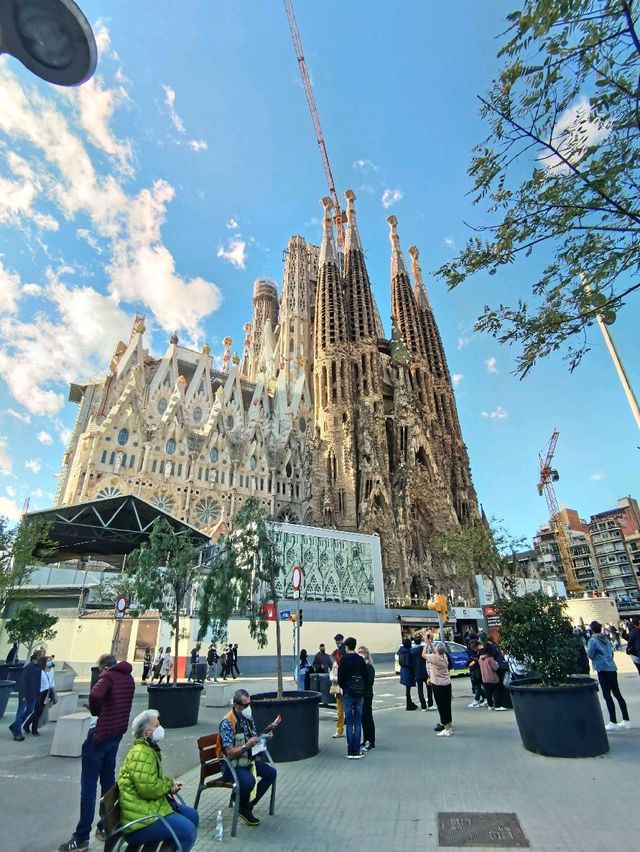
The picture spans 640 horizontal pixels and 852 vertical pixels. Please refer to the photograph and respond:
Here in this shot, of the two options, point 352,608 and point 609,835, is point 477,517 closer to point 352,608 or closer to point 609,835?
Answer: point 352,608

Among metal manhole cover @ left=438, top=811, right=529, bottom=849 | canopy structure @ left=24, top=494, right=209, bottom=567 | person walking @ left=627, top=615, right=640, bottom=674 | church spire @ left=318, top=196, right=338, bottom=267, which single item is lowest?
metal manhole cover @ left=438, top=811, right=529, bottom=849

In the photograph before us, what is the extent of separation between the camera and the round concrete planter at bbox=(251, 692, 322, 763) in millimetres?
6281

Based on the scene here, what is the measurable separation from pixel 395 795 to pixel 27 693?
7.02 meters

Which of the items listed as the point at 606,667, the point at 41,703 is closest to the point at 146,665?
the point at 41,703

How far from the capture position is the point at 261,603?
8641 mm

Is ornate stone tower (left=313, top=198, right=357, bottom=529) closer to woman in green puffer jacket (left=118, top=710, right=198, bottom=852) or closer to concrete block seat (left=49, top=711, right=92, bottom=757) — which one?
concrete block seat (left=49, top=711, right=92, bottom=757)

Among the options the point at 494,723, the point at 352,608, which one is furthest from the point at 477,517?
the point at 494,723

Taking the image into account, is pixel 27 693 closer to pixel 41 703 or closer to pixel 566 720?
pixel 41 703

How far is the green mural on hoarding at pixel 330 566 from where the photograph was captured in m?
26.1

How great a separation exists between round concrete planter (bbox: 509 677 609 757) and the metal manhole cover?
1.96 metres

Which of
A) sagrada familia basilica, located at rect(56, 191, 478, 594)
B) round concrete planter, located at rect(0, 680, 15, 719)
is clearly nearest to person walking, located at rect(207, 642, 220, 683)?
round concrete planter, located at rect(0, 680, 15, 719)

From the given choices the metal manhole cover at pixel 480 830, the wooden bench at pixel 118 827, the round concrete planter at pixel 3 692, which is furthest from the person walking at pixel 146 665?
the wooden bench at pixel 118 827

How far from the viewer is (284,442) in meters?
50.5

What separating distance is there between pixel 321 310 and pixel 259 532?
50682mm
